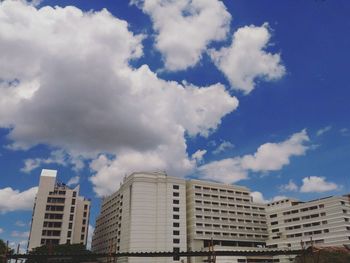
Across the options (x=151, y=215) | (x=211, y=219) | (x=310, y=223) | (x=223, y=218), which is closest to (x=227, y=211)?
(x=223, y=218)

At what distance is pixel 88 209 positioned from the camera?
426 feet

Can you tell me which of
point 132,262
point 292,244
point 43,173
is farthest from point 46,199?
point 292,244

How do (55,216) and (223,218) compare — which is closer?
(55,216)

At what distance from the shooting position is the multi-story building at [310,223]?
107m

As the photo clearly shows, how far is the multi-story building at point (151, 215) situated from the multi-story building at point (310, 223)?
32.5m

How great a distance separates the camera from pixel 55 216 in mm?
116062

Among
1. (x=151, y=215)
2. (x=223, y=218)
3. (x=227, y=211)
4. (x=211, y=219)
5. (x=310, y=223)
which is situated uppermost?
(x=227, y=211)

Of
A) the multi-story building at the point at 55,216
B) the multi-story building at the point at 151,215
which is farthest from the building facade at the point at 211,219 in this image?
the multi-story building at the point at 55,216

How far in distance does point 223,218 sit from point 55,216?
53.5m

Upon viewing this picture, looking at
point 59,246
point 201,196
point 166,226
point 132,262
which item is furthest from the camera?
point 201,196

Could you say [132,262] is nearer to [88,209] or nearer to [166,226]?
[166,226]

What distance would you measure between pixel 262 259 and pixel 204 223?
68.4ft

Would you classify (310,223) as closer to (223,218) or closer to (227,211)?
(227,211)

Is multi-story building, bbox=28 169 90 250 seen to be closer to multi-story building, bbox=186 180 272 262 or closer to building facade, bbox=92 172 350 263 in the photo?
building facade, bbox=92 172 350 263
